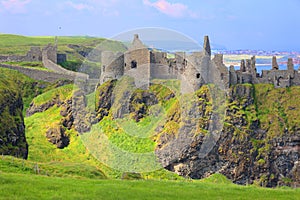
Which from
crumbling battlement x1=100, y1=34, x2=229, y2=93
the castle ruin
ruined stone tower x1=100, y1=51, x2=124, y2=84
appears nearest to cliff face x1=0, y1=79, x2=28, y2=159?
ruined stone tower x1=100, y1=51, x2=124, y2=84

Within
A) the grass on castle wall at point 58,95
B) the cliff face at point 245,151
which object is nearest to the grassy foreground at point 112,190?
the cliff face at point 245,151

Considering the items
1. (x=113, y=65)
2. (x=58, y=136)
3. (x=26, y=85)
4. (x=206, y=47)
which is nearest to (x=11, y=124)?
(x=58, y=136)

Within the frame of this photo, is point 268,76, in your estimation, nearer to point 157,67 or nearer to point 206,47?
point 206,47

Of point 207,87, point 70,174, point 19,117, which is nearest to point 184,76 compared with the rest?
point 207,87

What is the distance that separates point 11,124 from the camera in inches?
2028

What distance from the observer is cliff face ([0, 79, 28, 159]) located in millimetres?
48469

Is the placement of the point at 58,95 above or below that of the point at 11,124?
above

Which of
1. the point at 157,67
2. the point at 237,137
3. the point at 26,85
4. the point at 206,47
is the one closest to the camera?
the point at 237,137

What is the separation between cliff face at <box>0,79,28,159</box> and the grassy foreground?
47.2 ft

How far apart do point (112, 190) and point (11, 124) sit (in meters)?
23.1

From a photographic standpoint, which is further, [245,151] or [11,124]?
[245,151]

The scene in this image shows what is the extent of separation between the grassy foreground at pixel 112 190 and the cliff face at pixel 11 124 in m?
14.4

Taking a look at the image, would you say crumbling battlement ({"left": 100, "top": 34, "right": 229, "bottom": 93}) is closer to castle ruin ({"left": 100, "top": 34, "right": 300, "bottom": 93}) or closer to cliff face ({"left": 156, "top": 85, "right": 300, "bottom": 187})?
castle ruin ({"left": 100, "top": 34, "right": 300, "bottom": 93})

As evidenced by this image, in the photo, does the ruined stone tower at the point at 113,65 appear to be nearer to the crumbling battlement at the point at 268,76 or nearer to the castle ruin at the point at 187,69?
the castle ruin at the point at 187,69
